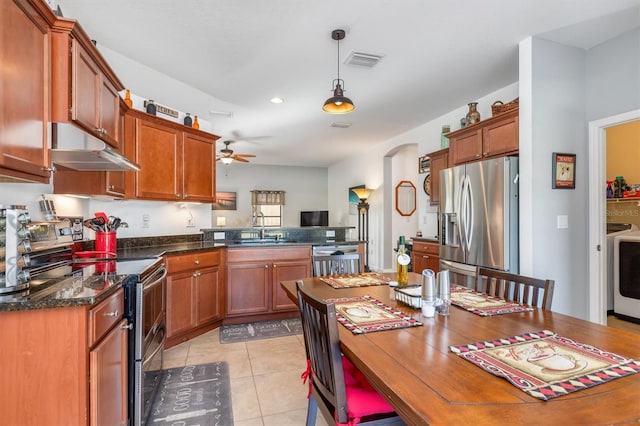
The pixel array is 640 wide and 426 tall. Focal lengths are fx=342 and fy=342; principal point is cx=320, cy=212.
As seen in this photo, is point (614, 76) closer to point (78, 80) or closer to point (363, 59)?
point (363, 59)

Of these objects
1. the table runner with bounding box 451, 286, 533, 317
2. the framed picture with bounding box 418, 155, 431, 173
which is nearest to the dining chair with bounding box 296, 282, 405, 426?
the table runner with bounding box 451, 286, 533, 317

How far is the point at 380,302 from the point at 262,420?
3.40 feet

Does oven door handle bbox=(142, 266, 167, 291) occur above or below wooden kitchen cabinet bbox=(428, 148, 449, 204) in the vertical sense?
below

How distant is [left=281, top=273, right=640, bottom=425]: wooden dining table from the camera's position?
2.54 ft

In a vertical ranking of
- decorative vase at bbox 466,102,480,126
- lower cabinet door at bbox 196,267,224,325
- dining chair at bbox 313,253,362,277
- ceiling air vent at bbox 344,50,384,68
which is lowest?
lower cabinet door at bbox 196,267,224,325

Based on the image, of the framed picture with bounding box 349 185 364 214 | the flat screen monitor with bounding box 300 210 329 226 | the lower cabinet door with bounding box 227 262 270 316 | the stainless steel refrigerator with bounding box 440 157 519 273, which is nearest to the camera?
the stainless steel refrigerator with bounding box 440 157 519 273

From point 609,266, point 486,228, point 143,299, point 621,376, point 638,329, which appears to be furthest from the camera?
point 609,266

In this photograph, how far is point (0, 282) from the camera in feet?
4.63

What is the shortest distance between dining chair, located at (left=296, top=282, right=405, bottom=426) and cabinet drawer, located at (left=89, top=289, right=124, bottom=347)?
843mm

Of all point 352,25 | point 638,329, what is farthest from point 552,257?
point 352,25

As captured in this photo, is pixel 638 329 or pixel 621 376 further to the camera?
pixel 638 329

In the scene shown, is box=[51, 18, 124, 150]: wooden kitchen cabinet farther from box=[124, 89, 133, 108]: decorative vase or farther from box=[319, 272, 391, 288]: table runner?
box=[319, 272, 391, 288]: table runner

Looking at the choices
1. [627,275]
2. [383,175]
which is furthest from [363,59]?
[383,175]

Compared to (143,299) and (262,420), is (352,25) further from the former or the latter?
(262,420)
